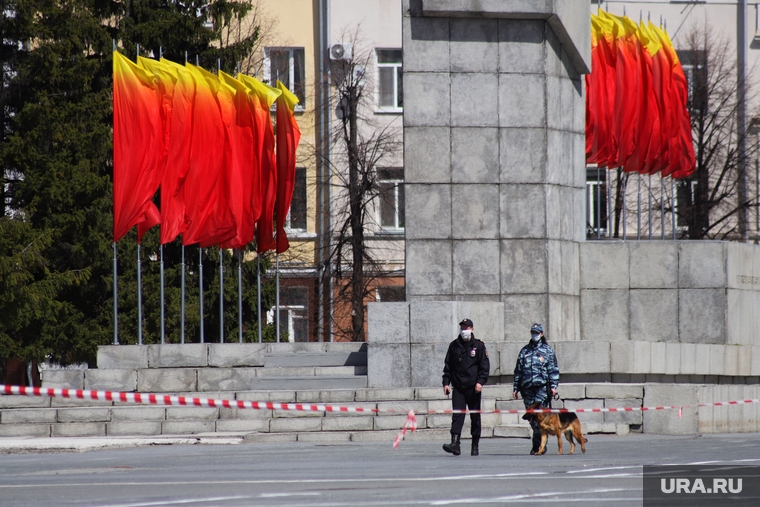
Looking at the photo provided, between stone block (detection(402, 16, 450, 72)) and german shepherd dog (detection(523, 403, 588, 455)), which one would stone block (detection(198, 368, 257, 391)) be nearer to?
stone block (detection(402, 16, 450, 72))

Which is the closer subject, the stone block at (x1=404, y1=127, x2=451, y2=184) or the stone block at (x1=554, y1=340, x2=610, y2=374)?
the stone block at (x1=554, y1=340, x2=610, y2=374)

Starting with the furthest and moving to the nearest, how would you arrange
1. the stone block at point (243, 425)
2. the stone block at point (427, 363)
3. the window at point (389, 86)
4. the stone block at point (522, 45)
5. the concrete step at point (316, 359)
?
the window at point (389, 86) → the concrete step at point (316, 359) → the stone block at point (522, 45) → the stone block at point (427, 363) → the stone block at point (243, 425)

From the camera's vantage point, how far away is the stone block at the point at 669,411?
18672 millimetres

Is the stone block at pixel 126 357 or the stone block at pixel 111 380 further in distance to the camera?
the stone block at pixel 126 357

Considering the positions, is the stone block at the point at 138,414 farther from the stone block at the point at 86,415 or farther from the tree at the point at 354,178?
the tree at the point at 354,178

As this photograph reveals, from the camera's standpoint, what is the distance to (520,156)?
21.1 metres

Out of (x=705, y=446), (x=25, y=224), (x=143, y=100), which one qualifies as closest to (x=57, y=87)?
(x=25, y=224)

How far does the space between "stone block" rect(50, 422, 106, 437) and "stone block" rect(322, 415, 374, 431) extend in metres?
3.23

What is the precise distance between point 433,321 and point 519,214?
2767 millimetres

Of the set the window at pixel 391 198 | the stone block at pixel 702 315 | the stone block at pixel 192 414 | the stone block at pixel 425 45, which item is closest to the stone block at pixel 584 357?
the stone block at pixel 702 315

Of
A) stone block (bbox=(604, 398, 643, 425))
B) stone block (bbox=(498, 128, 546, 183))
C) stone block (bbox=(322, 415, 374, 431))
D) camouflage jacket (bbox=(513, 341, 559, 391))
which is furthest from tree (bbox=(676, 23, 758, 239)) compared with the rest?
camouflage jacket (bbox=(513, 341, 559, 391))

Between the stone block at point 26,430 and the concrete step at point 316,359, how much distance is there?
453cm

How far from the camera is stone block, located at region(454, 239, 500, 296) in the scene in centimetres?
2084

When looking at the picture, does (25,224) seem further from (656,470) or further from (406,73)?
(656,470)
